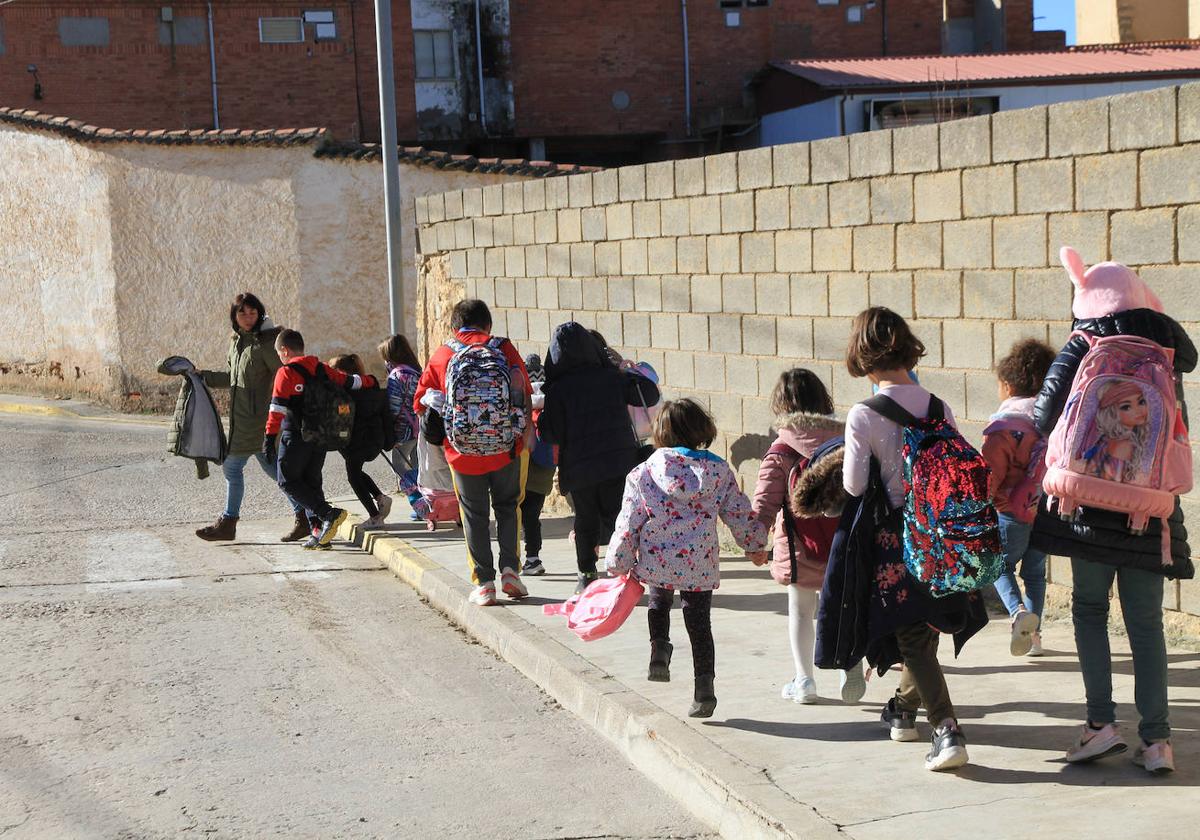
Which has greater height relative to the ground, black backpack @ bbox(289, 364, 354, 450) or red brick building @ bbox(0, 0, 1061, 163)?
red brick building @ bbox(0, 0, 1061, 163)

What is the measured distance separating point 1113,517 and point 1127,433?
29cm

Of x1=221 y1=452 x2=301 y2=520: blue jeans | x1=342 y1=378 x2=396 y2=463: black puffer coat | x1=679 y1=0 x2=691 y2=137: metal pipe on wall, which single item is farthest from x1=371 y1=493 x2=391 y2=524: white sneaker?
x1=679 y1=0 x2=691 y2=137: metal pipe on wall

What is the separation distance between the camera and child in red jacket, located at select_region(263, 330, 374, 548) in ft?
33.3

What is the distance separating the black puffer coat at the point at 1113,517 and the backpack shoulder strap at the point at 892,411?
42cm

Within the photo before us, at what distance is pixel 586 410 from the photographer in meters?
8.11

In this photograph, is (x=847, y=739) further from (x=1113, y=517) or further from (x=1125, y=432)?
(x=1125, y=432)

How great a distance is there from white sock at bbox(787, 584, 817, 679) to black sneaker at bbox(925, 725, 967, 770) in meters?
1.07

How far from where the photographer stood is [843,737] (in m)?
5.53

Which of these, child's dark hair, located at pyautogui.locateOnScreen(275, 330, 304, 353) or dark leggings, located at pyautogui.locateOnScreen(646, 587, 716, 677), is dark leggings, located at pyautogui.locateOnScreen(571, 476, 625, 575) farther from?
child's dark hair, located at pyautogui.locateOnScreen(275, 330, 304, 353)

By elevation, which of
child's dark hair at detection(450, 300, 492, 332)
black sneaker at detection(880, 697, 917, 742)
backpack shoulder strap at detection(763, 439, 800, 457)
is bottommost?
black sneaker at detection(880, 697, 917, 742)

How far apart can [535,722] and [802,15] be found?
32593 millimetres

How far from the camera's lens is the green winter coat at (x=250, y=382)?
35.7ft

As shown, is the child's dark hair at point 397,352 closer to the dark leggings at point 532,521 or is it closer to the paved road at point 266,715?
the paved road at point 266,715

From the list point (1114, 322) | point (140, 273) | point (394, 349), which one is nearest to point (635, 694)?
point (1114, 322)
